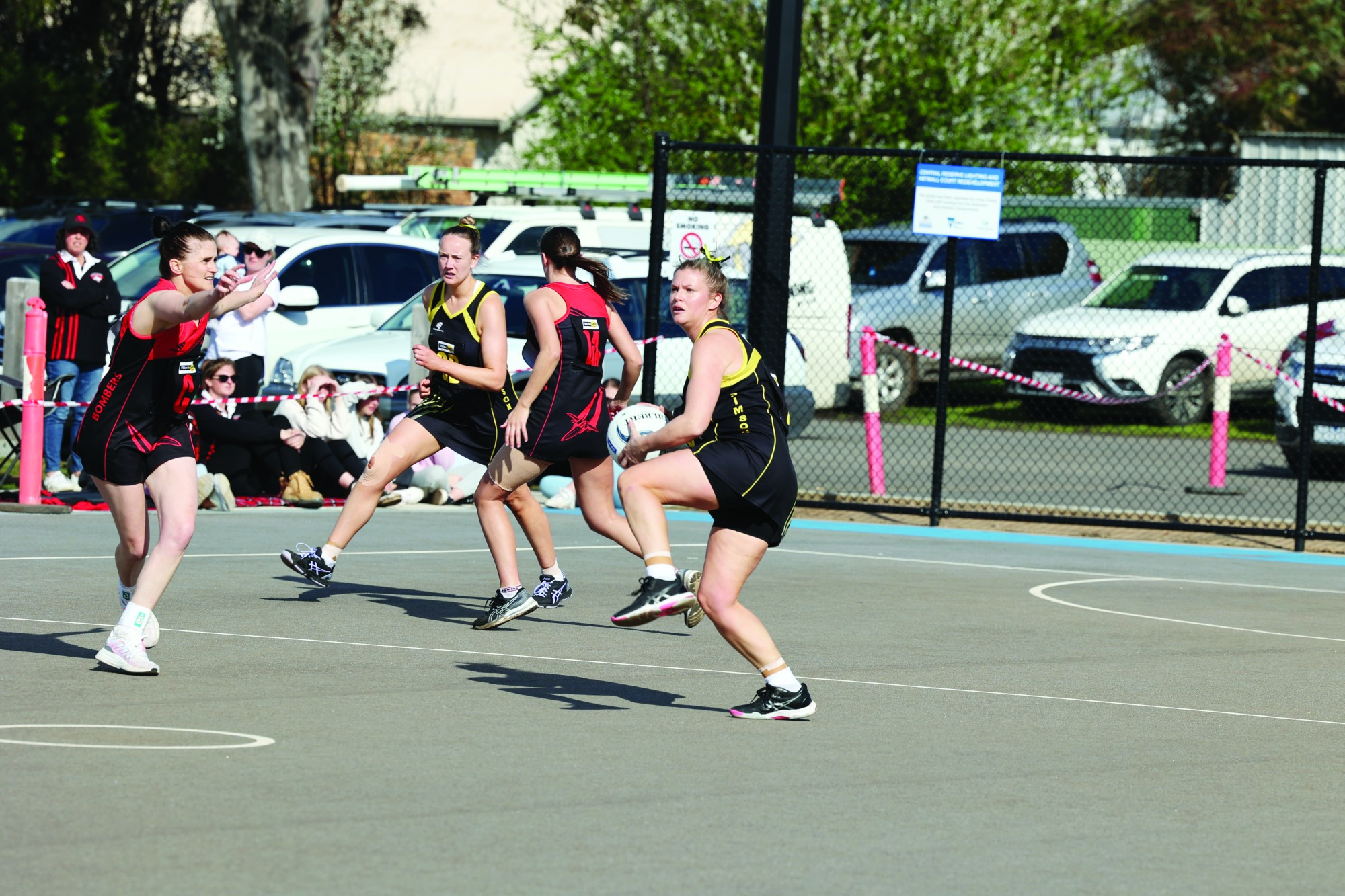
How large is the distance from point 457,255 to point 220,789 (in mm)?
3889

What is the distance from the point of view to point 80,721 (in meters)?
6.78

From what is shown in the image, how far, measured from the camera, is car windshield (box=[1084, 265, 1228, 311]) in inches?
837

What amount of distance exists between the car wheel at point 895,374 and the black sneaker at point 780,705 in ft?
44.3

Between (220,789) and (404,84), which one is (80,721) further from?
(404,84)

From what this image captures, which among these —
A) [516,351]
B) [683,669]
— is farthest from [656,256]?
[683,669]

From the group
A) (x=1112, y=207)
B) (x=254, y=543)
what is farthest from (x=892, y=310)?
(x=254, y=543)

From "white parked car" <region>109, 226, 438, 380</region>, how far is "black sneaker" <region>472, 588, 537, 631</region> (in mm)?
8206

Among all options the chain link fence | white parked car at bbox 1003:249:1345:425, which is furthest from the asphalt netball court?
white parked car at bbox 1003:249:1345:425

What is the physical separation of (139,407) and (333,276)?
10.6 meters

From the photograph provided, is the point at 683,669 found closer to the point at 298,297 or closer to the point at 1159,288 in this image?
the point at 298,297

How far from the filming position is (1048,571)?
12312 mm

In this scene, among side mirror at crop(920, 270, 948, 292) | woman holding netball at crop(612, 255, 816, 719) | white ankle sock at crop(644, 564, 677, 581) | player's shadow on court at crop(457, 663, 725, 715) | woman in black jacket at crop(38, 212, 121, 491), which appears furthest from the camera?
side mirror at crop(920, 270, 948, 292)

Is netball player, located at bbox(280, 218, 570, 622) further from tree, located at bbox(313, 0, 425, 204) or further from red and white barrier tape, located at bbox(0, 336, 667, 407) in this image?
tree, located at bbox(313, 0, 425, 204)

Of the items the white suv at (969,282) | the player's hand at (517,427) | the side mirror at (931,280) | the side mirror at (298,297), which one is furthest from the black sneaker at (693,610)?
the side mirror at (931,280)
